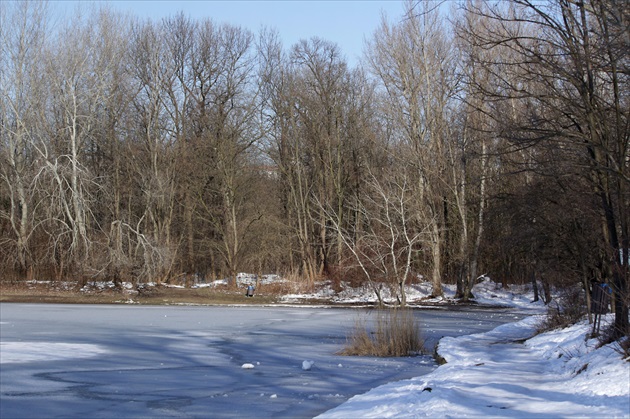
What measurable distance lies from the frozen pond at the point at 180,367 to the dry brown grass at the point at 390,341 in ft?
1.69

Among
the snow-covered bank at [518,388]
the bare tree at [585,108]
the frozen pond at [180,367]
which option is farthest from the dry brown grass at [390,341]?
the bare tree at [585,108]

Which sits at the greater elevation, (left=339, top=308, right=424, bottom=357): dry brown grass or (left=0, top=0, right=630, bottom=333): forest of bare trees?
(left=0, top=0, right=630, bottom=333): forest of bare trees

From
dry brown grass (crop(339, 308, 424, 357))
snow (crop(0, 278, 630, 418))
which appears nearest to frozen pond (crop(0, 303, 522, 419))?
snow (crop(0, 278, 630, 418))

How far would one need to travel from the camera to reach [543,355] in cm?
1278

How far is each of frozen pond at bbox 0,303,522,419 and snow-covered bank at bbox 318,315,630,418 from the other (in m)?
1.16

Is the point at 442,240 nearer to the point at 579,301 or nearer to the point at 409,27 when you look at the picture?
the point at 409,27

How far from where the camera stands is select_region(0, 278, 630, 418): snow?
796cm

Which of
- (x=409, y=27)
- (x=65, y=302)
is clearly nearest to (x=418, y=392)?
(x=65, y=302)

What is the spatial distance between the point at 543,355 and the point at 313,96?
1427 inches

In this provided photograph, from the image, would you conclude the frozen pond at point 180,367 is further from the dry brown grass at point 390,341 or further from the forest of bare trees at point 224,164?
the forest of bare trees at point 224,164

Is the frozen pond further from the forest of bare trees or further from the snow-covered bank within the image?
the forest of bare trees

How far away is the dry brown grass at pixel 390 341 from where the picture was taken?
15789mm

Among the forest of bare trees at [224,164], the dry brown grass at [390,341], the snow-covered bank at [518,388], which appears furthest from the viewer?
the forest of bare trees at [224,164]

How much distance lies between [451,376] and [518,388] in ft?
4.96
